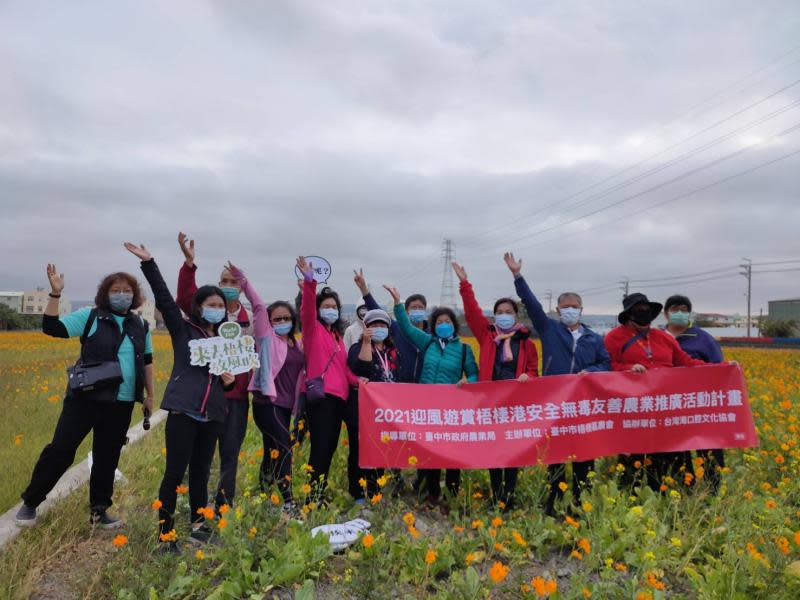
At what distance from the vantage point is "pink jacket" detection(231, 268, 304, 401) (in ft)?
15.3

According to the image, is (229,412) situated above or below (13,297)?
below

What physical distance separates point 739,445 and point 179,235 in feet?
18.5

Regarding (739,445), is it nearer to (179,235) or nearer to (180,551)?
(180,551)

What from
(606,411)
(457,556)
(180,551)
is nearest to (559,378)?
(606,411)

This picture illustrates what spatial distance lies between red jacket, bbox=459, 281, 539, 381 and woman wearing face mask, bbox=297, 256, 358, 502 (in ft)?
3.98

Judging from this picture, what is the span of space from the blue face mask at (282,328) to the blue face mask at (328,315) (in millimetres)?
307

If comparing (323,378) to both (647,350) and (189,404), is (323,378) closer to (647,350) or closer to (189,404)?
(189,404)

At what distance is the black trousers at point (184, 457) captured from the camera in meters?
4.00

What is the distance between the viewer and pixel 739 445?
5629mm

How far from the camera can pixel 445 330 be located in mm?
5266

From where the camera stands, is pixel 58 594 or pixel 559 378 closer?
pixel 58 594

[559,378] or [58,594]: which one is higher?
[559,378]

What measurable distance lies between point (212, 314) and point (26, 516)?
2114 mm

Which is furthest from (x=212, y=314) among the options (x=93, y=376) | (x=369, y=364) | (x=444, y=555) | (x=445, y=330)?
(x=444, y=555)
